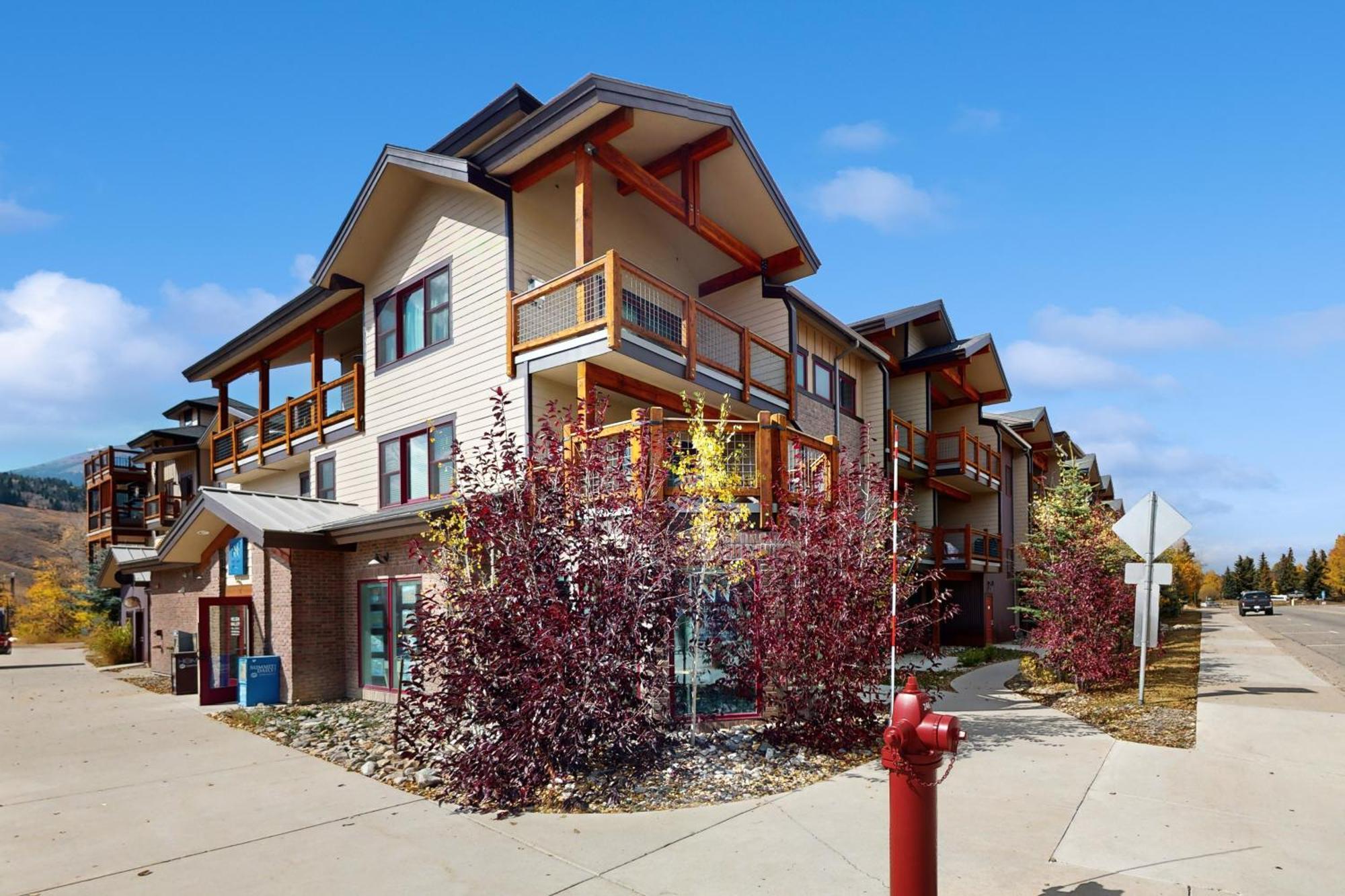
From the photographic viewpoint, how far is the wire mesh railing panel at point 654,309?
14.1 m

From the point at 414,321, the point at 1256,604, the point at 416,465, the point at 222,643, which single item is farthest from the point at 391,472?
the point at 1256,604

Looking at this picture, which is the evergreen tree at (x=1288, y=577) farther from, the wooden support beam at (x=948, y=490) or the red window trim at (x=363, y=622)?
the red window trim at (x=363, y=622)

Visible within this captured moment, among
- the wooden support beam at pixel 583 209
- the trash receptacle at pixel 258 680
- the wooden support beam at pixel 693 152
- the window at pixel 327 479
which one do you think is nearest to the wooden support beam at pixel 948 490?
the wooden support beam at pixel 693 152

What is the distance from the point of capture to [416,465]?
16312 mm

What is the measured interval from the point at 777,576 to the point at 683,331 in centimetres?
614

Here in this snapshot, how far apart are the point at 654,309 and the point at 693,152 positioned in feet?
10.0

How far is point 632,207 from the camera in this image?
16875mm

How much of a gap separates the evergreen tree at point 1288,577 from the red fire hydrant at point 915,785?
121 m

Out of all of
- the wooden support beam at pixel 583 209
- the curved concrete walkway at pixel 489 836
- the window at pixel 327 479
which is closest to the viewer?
the curved concrete walkway at pixel 489 836

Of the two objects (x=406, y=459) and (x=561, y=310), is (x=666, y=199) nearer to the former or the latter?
(x=561, y=310)

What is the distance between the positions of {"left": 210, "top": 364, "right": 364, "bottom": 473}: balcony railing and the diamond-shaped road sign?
14921 millimetres

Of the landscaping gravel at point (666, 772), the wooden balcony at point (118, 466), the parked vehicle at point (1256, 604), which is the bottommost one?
the parked vehicle at point (1256, 604)

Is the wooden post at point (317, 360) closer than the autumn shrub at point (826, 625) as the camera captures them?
No

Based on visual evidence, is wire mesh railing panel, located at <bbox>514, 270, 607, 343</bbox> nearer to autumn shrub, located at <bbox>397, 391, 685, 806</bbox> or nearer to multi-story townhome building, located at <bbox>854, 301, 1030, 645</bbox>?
autumn shrub, located at <bbox>397, 391, 685, 806</bbox>
